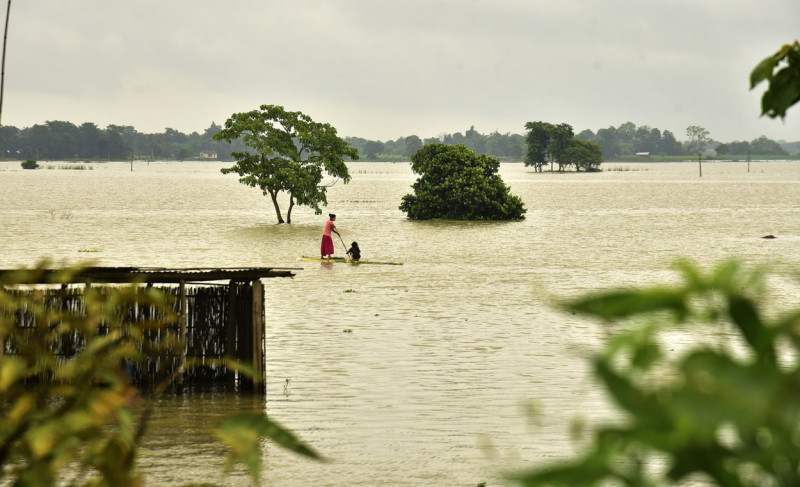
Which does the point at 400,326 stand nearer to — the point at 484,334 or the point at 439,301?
the point at 484,334

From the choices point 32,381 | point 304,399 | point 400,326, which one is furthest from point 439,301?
point 32,381

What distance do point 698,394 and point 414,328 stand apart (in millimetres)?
19210

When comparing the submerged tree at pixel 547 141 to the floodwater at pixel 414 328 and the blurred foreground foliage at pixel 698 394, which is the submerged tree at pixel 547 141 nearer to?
the floodwater at pixel 414 328

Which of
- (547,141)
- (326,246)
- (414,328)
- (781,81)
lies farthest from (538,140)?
(781,81)

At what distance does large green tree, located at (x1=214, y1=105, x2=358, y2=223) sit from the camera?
4666cm

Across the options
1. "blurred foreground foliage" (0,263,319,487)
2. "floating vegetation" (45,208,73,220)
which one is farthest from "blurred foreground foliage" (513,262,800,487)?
"floating vegetation" (45,208,73,220)

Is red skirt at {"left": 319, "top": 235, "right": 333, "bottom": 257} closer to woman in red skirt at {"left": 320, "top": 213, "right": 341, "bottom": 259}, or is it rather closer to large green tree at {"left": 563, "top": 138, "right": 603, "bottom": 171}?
woman in red skirt at {"left": 320, "top": 213, "right": 341, "bottom": 259}

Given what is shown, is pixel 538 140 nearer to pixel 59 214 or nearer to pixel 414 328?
pixel 59 214

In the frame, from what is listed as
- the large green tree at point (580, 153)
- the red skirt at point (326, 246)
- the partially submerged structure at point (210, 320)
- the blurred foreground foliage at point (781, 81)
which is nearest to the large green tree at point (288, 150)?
the red skirt at point (326, 246)

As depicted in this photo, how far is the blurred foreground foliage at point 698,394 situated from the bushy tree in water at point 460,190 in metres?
54.2

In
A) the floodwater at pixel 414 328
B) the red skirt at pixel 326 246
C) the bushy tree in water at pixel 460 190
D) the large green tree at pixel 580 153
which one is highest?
the large green tree at pixel 580 153

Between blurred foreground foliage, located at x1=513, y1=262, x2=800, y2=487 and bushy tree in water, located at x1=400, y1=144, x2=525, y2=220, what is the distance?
54168 millimetres

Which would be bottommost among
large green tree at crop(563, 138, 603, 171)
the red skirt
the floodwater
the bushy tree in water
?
the floodwater

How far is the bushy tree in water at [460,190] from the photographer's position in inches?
2188
